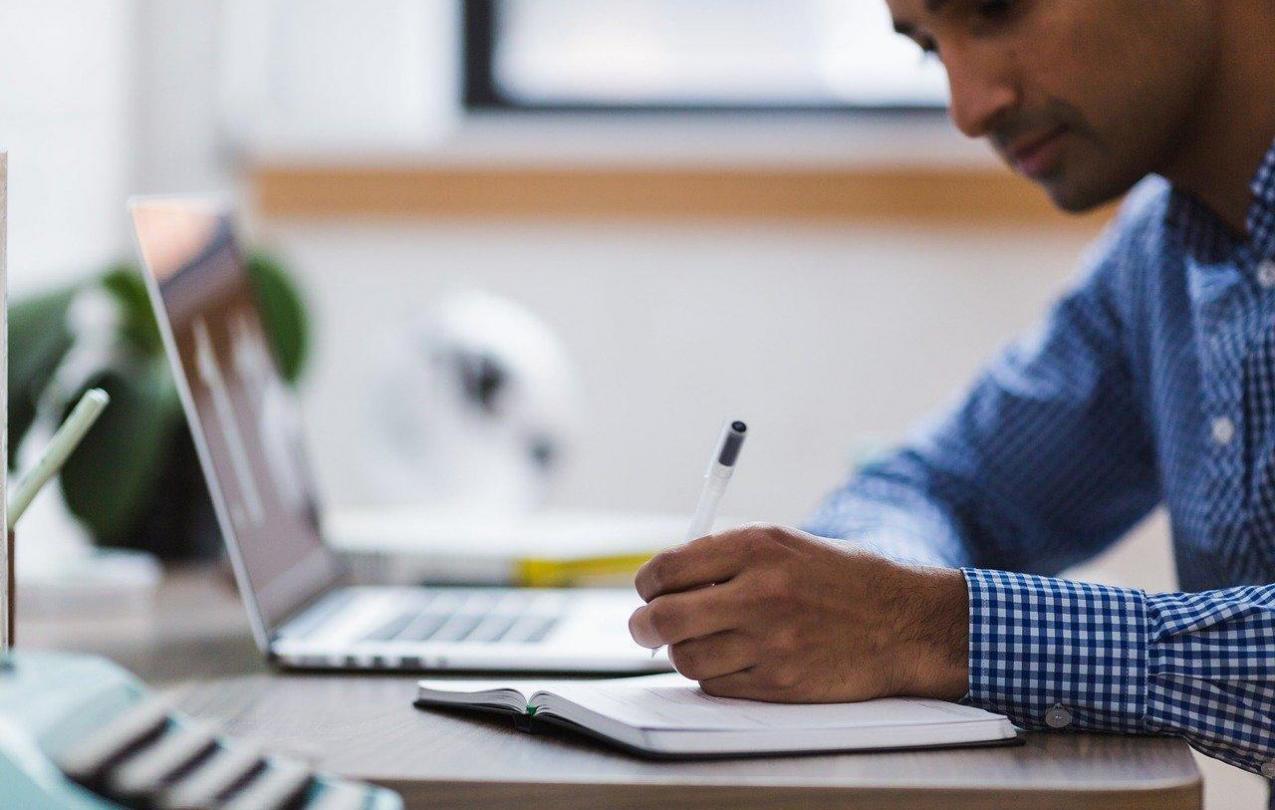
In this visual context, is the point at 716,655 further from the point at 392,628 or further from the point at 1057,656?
the point at 392,628

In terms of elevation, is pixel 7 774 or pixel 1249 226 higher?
pixel 1249 226

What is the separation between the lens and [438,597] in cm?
107

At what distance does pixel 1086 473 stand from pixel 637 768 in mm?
759

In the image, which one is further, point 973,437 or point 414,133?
point 414,133

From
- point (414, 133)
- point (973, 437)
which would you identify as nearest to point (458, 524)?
point (973, 437)

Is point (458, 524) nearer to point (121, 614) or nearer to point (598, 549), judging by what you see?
point (598, 549)

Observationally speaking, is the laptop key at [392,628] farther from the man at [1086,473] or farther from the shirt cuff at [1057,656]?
the shirt cuff at [1057,656]

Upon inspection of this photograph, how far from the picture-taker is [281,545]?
97 cm

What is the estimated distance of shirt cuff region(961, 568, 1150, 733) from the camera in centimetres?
69

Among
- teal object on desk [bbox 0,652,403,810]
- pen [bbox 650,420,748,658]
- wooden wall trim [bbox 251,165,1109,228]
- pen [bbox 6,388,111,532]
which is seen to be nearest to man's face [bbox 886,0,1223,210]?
pen [bbox 650,420,748,658]

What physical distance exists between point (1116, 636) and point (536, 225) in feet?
5.29

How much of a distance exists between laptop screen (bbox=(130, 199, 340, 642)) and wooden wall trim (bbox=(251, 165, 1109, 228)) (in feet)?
3.65

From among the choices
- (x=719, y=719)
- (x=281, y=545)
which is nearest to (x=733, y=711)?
(x=719, y=719)

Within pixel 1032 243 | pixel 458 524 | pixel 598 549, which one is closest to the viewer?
pixel 598 549
